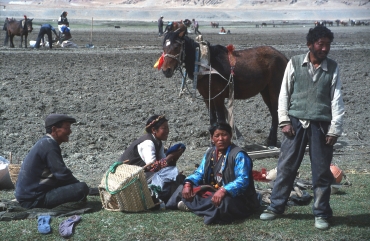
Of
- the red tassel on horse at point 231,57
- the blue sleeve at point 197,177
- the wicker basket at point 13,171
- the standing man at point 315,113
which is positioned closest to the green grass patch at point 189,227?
the standing man at point 315,113

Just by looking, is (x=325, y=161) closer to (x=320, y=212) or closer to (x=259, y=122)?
(x=320, y=212)

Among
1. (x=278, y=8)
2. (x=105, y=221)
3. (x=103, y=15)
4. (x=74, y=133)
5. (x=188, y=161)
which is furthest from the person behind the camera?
(x=278, y=8)

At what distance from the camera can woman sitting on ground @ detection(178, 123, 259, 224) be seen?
5.92 m

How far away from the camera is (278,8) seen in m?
121

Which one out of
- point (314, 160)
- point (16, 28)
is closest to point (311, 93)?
point (314, 160)

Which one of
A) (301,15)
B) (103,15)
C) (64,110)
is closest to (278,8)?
(301,15)

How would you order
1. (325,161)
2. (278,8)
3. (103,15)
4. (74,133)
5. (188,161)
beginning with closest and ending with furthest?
(325,161)
(188,161)
(74,133)
(103,15)
(278,8)

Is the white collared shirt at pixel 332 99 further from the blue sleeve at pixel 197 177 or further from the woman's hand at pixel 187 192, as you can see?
the woman's hand at pixel 187 192

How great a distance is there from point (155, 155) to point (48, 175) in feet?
3.84

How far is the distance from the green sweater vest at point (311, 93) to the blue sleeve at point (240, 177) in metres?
0.65

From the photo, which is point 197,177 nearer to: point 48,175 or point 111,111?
point 48,175

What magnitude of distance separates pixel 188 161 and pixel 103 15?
99448mm

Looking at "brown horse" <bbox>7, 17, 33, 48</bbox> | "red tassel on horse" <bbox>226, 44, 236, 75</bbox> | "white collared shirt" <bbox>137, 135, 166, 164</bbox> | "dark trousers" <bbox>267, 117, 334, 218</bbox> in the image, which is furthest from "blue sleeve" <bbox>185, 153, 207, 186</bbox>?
"brown horse" <bbox>7, 17, 33, 48</bbox>

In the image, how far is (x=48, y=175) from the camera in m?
6.38
